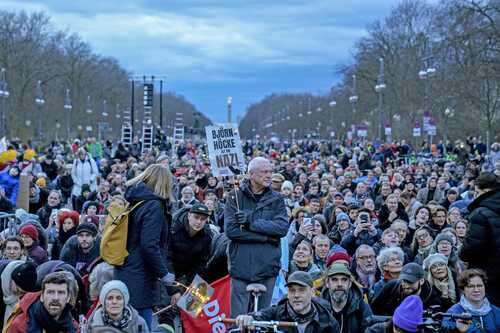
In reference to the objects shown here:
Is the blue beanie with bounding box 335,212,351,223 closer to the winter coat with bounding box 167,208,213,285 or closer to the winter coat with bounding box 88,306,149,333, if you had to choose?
the winter coat with bounding box 167,208,213,285

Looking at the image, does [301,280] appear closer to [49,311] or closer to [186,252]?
[49,311]

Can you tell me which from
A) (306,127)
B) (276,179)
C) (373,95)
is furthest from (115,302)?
(306,127)

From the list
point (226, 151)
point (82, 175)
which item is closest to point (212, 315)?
point (226, 151)

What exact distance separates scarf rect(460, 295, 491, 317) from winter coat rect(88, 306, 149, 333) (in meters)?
2.52

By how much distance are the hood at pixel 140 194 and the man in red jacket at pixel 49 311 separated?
0.90 meters

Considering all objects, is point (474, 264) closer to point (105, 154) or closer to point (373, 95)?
point (105, 154)

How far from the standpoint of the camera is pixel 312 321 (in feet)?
24.0

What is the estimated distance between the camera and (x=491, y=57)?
35281 mm

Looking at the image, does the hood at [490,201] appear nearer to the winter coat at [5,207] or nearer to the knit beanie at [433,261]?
the knit beanie at [433,261]

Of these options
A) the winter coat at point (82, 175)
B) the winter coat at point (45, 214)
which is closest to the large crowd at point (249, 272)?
the winter coat at point (45, 214)

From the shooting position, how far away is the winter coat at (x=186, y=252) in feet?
32.5

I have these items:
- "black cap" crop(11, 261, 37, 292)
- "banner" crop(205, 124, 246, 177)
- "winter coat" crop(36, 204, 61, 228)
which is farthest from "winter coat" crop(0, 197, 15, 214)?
"black cap" crop(11, 261, 37, 292)

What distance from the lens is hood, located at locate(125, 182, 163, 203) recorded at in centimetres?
825

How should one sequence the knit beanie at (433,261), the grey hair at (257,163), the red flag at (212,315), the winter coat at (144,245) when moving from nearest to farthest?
the winter coat at (144,245), the grey hair at (257,163), the red flag at (212,315), the knit beanie at (433,261)
